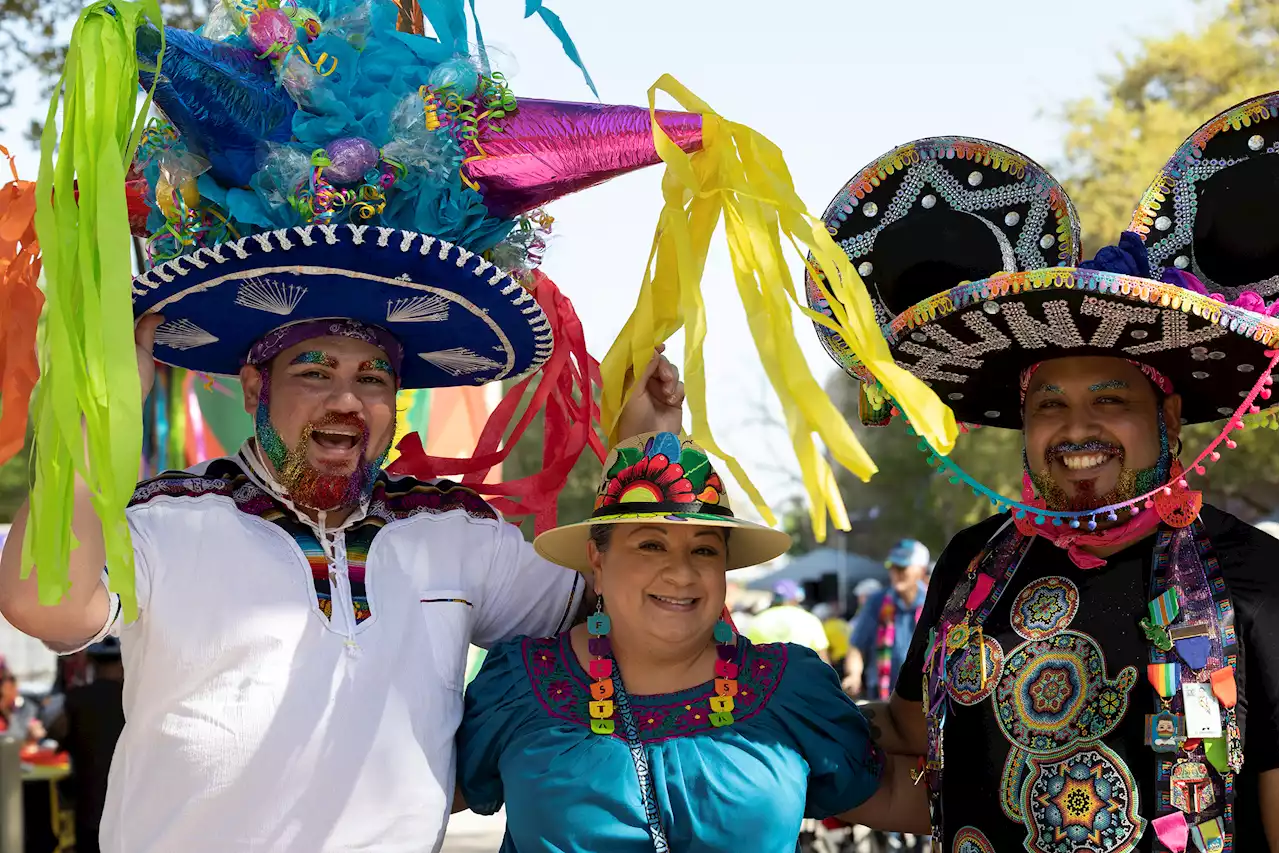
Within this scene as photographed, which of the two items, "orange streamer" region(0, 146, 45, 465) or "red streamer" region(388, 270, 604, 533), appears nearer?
"orange streamer" region(0, 146, 45, 465)

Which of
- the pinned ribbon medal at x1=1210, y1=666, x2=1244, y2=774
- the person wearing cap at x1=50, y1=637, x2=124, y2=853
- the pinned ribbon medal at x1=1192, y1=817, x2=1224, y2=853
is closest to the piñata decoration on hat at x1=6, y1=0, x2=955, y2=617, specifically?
the pinned ribbon medal at x1=1210, y1=666, x2=1244, y2=774

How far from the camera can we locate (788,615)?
8.60m

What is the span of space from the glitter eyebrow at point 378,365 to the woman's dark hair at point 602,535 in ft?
2.03

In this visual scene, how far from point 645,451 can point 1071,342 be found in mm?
1046

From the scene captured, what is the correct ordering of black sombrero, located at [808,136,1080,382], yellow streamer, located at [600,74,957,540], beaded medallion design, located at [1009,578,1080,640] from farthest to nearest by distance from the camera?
black sombrero, located at [808,136,1080,382] < beaded medallion design, located at [1009,578,1080,640] < yellow streamer, located at [600,74,957,540]

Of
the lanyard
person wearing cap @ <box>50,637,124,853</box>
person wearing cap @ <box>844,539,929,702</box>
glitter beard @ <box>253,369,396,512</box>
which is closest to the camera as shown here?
the lanyard

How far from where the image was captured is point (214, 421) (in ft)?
27.8

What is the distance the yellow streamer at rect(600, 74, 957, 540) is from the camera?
278cm

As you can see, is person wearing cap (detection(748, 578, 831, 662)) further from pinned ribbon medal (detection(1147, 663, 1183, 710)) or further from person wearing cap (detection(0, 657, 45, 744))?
pinned ribbon medal (detection(1147, 663, 1183, 710))

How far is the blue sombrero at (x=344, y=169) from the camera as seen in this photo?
3.04 meters

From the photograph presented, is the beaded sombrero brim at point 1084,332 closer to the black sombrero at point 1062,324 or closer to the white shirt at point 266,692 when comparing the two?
the black sombrero at point 1062,324

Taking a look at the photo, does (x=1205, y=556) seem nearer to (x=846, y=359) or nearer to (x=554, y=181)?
(x=846, y=359)

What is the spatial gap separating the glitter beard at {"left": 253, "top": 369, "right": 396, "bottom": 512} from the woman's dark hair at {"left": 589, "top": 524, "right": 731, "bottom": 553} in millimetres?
554

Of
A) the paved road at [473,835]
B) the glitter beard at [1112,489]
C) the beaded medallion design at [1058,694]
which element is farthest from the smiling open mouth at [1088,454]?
the paved road at [473,835]
